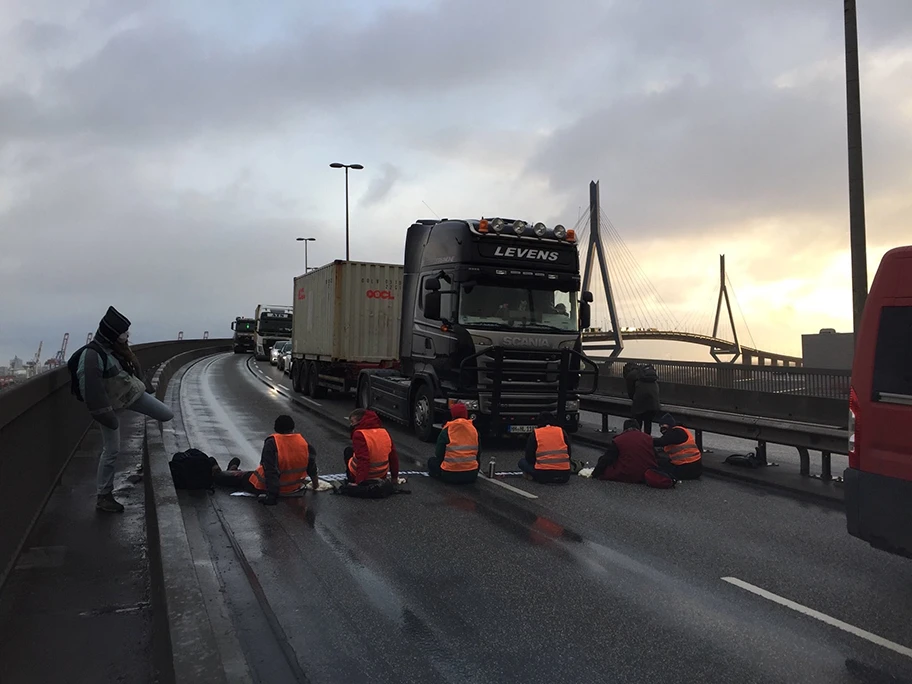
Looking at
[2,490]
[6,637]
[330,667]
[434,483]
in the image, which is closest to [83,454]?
[434,483]

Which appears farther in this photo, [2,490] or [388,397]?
[388,397]

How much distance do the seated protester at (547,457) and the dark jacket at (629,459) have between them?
22.7 inches

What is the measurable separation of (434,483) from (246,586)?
164 inches

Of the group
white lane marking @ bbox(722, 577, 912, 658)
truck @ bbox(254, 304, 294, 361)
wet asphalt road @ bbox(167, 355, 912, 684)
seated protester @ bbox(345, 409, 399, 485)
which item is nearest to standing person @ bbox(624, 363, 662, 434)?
wet asphalt road @ bbox(167, 355, 912, 684)

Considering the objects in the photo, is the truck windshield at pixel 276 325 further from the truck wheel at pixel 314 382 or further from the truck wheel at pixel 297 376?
the truck wheel at pixel 314 382


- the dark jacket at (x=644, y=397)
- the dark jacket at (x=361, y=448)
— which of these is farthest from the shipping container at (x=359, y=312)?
the dark jacket at (x=361, y=448)

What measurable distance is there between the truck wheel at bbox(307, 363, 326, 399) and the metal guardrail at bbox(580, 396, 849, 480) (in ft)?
36.7

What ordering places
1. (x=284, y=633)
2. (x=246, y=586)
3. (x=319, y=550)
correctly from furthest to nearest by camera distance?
1. (x=319, y=550)
2. (x=246, y=586)
3. (x=284, y=633)

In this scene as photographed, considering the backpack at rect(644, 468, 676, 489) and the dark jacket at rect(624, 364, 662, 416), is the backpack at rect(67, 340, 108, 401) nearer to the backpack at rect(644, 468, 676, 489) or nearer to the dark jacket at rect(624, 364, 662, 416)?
the backpack at rect(644, 468, 676, 489)

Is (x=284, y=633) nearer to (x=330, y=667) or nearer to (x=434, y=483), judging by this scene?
(x=330, y=667)

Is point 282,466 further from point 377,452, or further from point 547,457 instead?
point 547,457

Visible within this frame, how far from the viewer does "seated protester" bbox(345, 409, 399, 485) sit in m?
8.51

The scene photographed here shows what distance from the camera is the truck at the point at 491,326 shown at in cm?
1191

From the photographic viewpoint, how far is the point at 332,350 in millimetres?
19047
